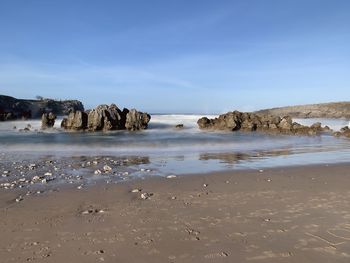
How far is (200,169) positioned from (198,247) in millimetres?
6654

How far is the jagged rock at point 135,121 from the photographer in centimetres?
3217

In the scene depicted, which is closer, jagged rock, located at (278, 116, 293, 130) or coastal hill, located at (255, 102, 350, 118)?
jagged rock, located at (278, 116, 293, 130)

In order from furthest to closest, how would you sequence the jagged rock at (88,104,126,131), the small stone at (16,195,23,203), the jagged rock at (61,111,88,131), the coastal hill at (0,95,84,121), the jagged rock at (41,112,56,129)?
the coastal hill at (0,95,84,121), the jagged rock at (41,112,56,129), the jagged rock at (88,104,126,131), the jagged rock at (61,111,88,131), the small stone at (16,195,23,203)

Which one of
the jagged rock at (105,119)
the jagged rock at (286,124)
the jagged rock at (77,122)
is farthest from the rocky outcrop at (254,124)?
the jagged rock at (77,122)

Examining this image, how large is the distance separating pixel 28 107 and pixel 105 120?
3015 cm

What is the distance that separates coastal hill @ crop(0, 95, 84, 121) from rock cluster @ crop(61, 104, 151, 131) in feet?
47.4

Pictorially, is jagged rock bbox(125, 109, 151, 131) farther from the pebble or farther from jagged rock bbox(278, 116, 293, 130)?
the pebble

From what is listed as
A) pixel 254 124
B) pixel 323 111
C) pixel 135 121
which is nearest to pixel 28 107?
pixel 135 121

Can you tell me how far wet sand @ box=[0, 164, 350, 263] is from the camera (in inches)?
188

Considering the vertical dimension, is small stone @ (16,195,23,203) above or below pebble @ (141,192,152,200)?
below

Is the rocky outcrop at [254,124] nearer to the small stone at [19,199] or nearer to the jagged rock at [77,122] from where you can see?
the jagged rock at [77,122]

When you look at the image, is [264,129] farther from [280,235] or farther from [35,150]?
[280,235]

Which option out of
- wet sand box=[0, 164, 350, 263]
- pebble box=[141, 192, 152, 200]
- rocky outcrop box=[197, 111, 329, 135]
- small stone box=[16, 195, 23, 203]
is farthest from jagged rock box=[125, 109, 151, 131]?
small stone box=[16, 195, 23, 203]

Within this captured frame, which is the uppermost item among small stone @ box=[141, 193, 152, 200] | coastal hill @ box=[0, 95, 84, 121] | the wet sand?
coastal hill @ box=[0, 95, 84, 121]
